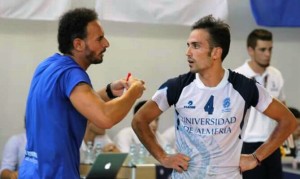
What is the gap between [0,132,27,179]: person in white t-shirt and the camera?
6012 mm

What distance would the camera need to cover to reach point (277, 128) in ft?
12.6

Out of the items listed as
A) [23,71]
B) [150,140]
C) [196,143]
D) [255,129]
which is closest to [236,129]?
[196,143]

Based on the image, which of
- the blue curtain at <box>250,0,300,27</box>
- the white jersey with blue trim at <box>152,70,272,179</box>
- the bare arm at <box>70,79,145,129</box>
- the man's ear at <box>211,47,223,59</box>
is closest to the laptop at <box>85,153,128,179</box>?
the white jersey with blue trim at <box>152,70,272,179</box>

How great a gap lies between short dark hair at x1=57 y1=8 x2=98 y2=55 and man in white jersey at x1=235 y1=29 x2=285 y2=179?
2541 mm

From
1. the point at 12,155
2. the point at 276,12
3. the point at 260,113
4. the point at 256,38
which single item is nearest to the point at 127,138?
the point at 12,155

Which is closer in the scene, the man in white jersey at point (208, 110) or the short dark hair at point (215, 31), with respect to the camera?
the man in white jersey at point (208, 110)

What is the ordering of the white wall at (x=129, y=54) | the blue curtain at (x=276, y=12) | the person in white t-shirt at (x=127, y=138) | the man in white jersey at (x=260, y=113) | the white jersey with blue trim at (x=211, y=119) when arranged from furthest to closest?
the blue curtain at (x=276, y=12) → the white wall at (x=129, y=54) → the person in white t-shirt at (x=127, y=138) → the man in white jersey at (x=260, y=113) → the white jersey with blue trim at (x=211, y=119)

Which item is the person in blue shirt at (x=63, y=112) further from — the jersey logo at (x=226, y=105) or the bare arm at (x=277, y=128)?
the bare arm at (x=277, y=128)

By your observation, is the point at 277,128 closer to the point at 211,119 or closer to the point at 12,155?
the point at 211,119

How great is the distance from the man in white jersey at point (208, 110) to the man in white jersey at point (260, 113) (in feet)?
5.39

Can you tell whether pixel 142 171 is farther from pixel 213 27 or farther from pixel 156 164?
pixel 213 27

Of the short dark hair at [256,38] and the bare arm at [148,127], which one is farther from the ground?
the short dark hair at [256,38]

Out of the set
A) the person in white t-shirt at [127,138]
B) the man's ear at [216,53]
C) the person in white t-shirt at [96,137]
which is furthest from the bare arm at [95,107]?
the person in white t-shirt at [127,138]

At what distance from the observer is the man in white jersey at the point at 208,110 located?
3.53m
